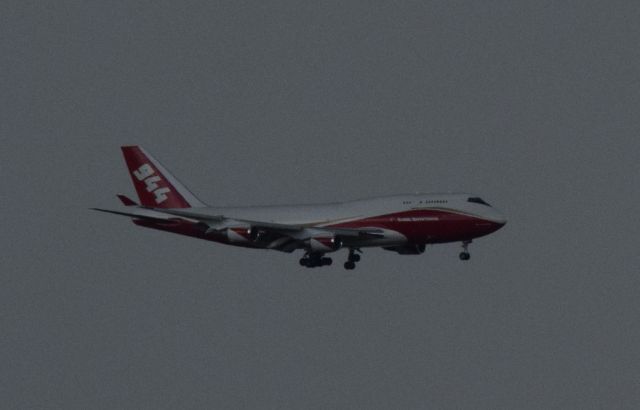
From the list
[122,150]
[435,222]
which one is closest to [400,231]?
[435,222]

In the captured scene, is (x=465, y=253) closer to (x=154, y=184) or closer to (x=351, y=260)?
(x=351, y=260)

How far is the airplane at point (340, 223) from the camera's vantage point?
288 feet

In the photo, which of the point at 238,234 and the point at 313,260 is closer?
the point at 238,234

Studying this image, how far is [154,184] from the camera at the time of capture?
104 meters

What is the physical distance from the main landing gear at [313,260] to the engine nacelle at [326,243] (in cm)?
350

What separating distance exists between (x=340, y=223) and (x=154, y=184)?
19.9 meters

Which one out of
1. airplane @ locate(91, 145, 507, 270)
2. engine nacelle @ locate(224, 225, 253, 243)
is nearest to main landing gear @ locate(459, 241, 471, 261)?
airplane @ locate(91, 145, 507, 270)

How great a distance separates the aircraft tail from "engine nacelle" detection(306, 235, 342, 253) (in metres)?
17.7

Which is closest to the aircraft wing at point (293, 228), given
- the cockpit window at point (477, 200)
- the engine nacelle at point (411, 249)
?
the engine nacelle at point (411, 249)

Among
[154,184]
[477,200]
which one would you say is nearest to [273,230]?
[477,200]

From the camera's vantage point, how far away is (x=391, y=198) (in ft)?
297

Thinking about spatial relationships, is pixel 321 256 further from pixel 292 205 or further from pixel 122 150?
pixel 122 150

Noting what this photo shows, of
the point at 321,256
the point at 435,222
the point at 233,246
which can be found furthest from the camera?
the point at 233,246

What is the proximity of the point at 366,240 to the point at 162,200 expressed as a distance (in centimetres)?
2175
